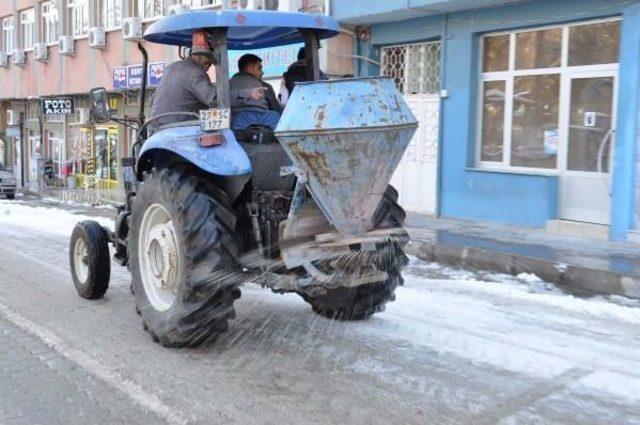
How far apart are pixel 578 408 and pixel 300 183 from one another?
2.11 metres

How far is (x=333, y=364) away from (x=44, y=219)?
35.0 feet

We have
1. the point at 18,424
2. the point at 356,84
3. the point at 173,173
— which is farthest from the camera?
the point at 173,173

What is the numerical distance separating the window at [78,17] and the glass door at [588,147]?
18849mm

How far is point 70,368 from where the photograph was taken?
475cm

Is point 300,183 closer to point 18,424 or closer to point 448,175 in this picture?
point 18,424

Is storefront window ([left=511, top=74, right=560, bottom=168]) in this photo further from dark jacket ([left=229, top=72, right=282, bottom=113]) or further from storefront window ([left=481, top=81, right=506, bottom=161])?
dark jacket ([left=229, top=72, right=282, bottom=113])

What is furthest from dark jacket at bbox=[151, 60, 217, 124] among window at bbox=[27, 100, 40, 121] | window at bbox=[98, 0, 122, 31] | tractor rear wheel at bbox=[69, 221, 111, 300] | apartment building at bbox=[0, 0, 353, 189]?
window at bbox=[27, 100, 40, 121]

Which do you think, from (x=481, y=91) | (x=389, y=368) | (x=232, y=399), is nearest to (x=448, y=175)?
(x=481, y=91)

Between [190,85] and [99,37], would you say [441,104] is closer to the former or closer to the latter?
[190,85]

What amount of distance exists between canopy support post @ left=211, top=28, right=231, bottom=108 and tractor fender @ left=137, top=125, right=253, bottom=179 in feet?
0.85

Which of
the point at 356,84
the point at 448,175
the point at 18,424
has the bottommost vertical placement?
the point at 18,424

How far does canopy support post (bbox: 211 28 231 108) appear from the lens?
4.91m

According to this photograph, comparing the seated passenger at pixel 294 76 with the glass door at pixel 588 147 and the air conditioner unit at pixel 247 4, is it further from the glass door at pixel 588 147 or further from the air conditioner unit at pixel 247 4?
the air conditioner unit at pixel 247 4

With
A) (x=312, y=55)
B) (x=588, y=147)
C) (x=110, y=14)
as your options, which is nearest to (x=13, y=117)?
(x=110, y=14)
